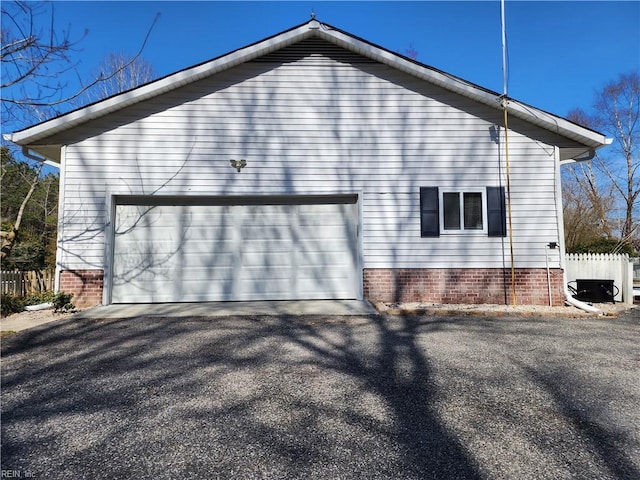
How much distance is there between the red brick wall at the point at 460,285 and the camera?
8.27 metres

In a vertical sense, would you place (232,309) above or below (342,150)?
below

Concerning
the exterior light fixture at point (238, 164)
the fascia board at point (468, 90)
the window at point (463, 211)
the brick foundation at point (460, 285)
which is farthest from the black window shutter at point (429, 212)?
the exterior light fixture at point (238, 164)

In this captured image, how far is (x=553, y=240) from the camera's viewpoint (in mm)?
8320

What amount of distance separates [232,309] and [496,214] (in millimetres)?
5680

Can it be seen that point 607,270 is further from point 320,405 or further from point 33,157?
point 33,157

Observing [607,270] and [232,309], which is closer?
[232,309]

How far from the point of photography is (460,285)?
8328mm

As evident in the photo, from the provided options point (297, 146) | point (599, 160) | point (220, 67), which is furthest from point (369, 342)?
point (599, 160)

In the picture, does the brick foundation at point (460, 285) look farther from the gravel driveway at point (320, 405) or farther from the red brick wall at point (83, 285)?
the red brick wall at point (83, 285)

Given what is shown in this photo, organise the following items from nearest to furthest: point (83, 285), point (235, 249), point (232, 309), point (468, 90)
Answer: point (232, 309) → point (83, 285) → point (468, 90) → point (235, 249)

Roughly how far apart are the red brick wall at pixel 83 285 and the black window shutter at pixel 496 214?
7.98 m

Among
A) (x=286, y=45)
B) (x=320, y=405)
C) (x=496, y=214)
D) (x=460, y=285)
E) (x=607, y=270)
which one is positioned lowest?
(x=320, y=405)

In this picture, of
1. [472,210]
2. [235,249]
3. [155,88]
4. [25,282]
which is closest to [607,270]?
[472,210]

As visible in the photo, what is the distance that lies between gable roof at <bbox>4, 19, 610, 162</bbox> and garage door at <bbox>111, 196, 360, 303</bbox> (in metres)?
1.89
